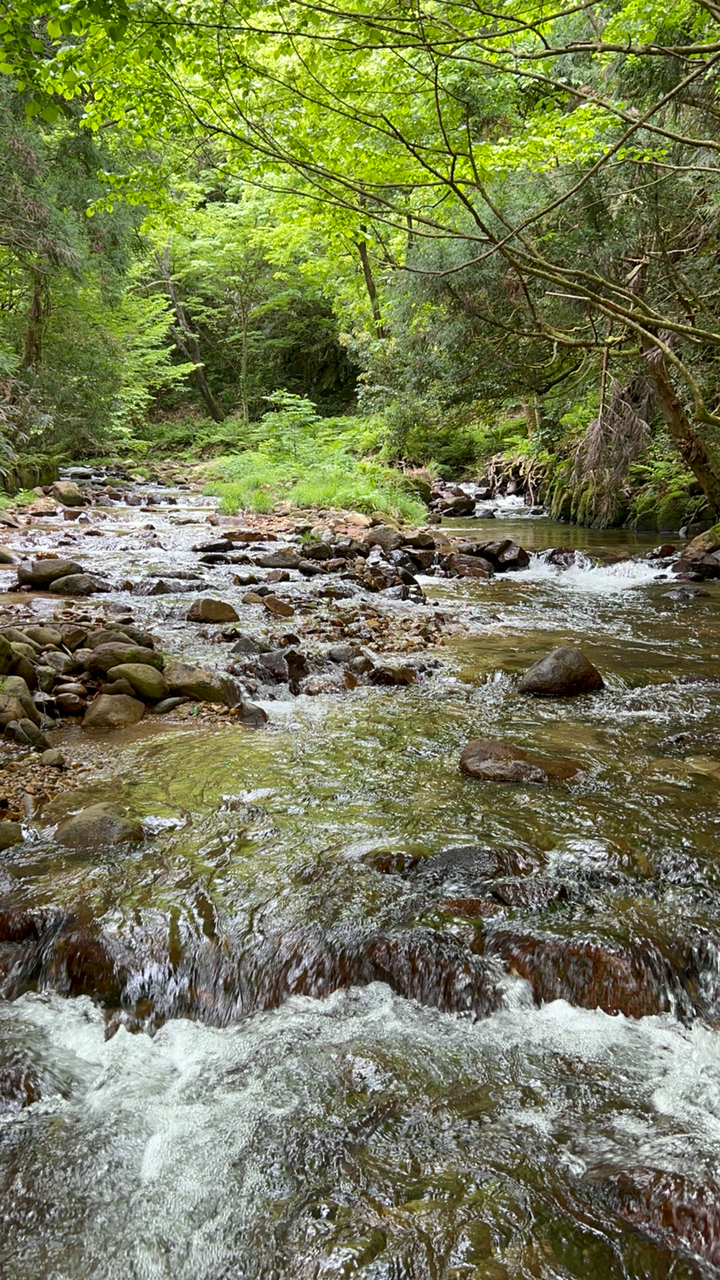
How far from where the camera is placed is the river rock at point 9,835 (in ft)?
12.3

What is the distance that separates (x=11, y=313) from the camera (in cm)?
1605

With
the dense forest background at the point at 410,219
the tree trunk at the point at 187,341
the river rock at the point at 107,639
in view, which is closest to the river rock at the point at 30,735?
the river rock at the point at 107,639

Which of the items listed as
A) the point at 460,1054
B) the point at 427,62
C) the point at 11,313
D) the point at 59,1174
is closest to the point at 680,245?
the point at 427,62

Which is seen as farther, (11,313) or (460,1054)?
(11,313)

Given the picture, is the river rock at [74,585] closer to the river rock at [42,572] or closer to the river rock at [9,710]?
the river rock at [42,572]

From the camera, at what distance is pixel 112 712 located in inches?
214

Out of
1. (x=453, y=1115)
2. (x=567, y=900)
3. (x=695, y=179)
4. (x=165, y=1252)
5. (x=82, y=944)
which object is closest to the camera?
(x=165, y=1252)

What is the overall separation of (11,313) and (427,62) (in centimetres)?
1185

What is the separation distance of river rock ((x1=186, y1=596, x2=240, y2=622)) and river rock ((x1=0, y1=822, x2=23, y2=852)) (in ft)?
13.5

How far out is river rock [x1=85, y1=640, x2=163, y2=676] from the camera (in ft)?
19.2

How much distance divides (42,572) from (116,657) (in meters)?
3.44

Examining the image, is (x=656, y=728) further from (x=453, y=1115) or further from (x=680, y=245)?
(x=680, y=245)

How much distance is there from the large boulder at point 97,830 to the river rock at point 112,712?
1507 millimetres

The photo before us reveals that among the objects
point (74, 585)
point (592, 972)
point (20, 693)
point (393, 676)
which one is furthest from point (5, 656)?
point (592, 972)
